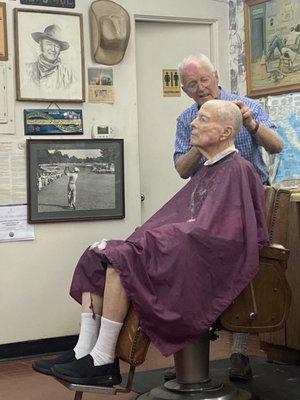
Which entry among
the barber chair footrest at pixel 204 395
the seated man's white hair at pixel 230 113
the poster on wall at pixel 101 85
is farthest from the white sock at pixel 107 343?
the poster on wall at pixel 101 85

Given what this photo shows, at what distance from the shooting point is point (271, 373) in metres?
3.57

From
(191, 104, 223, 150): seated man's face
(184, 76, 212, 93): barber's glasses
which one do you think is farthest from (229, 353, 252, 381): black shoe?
(184, 76, 212, 93): barber's glasses

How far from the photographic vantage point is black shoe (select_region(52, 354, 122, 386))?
2.74 metres

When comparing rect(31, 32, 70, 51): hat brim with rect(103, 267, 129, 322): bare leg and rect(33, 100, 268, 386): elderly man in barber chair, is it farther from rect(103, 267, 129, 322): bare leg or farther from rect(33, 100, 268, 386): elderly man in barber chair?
rect(103, 267, 129, 322): bare leg

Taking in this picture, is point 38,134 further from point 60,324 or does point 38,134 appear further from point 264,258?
point 264,258

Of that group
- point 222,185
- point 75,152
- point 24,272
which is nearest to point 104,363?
point 222,185

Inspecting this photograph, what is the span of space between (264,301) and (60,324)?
5.79 feet

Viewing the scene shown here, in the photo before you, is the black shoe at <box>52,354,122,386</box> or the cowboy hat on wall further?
the cowboy hat on wall

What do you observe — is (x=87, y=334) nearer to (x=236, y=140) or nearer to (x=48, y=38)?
(x=236, y=140)

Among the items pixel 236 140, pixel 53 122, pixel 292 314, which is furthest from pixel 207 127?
pixel 53 122

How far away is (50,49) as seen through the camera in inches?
167

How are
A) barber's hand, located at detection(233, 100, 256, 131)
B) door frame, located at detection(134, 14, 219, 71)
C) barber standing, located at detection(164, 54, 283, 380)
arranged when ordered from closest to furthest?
barber's hand, located at detection(233, 100, 256, 131) → barber standing, located at detection(164, 54, 283, 380) → door frame, located at detection(134, 14, 219, 71)

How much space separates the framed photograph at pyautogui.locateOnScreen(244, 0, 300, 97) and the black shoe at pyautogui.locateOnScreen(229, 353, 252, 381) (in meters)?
1.67

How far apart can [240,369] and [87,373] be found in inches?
39.3
